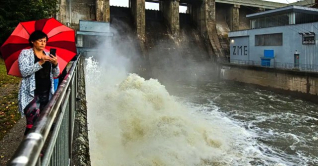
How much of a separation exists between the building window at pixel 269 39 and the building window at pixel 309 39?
2304mm

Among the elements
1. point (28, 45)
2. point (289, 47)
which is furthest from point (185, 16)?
point (28, 45)

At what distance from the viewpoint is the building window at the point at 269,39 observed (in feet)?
75.4

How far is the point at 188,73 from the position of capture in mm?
29453

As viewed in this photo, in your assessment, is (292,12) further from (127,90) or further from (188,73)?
(127,90)

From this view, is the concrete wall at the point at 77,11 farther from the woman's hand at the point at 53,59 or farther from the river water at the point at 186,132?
the woman's hand at the point at 53,59

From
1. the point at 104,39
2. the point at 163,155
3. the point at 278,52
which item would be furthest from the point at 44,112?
the point at 278,52

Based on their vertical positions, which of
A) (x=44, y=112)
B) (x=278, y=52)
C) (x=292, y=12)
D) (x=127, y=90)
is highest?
(x=292, y=12)

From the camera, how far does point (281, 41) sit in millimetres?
22750

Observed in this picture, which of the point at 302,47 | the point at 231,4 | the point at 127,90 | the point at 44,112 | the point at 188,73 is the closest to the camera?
the point at 44,112

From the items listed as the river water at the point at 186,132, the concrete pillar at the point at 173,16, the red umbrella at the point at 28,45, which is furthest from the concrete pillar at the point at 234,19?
the red umbrella at the point at 28,45

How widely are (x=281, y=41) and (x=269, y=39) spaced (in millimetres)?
1509

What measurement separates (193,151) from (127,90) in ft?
15.0

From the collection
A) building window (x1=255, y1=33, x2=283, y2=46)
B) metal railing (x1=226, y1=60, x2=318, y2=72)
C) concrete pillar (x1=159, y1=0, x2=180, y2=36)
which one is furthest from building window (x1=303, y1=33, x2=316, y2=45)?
concrete pillar (x1=159, y1=0, x2=180, y2=36)

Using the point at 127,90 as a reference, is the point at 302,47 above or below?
above
